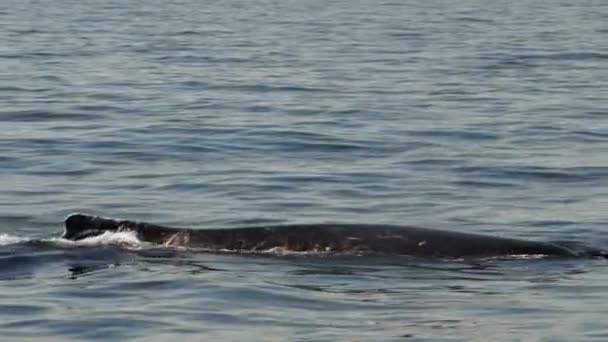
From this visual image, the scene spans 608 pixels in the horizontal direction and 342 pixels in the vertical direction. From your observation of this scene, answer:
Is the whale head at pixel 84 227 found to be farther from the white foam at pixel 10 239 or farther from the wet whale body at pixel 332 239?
the white foam at pixel 10 239

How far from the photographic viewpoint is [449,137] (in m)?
23.9

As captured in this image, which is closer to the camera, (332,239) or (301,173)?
(332,239)

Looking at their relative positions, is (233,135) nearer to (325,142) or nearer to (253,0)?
(325,142)

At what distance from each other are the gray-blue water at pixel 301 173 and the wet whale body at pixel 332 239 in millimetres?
226

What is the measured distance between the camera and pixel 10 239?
50.5 feet

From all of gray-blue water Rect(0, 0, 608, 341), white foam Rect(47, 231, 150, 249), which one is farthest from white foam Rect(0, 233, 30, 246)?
white foam Rect(47, 231, 150, 249)

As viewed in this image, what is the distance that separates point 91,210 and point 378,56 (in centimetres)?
2124

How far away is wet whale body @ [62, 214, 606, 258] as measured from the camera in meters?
14.4

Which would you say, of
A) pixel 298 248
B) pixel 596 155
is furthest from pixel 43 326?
pixel 596 155

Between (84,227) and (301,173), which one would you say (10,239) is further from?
(301,173)

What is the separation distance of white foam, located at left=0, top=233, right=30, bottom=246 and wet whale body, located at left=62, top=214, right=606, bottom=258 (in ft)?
1.25

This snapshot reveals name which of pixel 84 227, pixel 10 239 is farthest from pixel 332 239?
pixel 10 239

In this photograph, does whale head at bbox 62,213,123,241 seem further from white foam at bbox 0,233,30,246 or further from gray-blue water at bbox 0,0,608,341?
white foam at bbox 0,233,30,246

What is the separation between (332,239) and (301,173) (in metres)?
5.90
